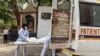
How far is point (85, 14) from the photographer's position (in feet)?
23.2

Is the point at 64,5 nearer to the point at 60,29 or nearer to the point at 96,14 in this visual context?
the point at 60,29

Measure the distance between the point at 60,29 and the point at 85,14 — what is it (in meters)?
0.85

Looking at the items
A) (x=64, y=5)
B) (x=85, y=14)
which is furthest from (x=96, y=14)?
(x=64, y=5)

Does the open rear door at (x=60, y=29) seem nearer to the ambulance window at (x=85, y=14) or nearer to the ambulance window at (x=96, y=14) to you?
the ambulance window at (x=85, y=14)

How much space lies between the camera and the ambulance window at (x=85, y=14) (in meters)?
7.05

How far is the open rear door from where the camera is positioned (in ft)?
23.6

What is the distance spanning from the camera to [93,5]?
23.4 feet

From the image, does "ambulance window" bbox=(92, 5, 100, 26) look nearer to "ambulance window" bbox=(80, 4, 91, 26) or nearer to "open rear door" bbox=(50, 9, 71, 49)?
"ambulance window" bbox=(80, 4, 91, 26)

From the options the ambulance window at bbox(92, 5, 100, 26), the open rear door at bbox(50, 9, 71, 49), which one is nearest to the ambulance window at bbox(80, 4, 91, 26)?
the ambulance window at bbox(92, 5, 100, 26)

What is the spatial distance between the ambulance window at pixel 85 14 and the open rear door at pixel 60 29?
1.55 ft

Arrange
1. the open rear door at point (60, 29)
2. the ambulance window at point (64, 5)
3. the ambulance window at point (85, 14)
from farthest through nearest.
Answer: the ambulance window at point (64, 5)
the open rear door at point (60, 29)
the ambulance window at point (85, 14)

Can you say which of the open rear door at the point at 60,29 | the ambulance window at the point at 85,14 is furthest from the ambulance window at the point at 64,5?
the ambulance window at the point at 85,14

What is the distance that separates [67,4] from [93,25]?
1.06 m

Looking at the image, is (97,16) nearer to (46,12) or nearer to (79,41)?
(79,41)
